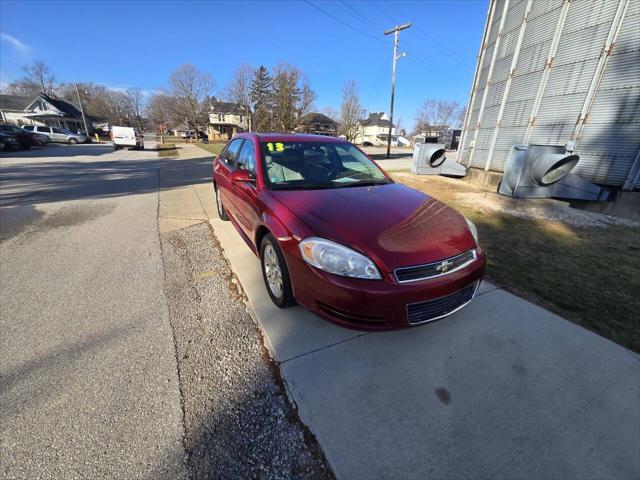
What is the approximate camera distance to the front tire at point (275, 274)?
246 centimetres

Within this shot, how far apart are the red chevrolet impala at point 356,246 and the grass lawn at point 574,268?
4.32ft

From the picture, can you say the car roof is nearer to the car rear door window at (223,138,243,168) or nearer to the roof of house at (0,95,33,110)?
the car rear door window at (223,138,243,168)

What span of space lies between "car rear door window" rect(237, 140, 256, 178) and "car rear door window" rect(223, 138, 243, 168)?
27 centimetres

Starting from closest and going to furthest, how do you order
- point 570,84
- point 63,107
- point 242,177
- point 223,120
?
point 242,177 < point 570,84 < point 63,107 < point 223,120

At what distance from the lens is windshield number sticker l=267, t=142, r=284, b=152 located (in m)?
3.36

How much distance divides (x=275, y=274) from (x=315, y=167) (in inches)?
53.8

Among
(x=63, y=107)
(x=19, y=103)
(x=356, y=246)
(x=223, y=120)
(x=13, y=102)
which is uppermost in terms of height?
(x=13, y=102)

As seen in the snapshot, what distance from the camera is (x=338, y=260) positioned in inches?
78.3

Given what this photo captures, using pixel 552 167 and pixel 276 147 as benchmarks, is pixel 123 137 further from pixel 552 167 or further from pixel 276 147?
pixel 552 167

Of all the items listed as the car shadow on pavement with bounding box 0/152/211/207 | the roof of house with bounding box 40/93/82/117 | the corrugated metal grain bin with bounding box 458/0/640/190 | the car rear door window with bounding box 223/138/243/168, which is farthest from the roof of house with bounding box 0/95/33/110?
the corrugated metal grain bin with bounding box 458/0/640/190

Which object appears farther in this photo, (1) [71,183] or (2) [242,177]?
(1) [71,183]

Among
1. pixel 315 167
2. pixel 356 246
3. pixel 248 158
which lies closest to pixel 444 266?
pixel 356 246

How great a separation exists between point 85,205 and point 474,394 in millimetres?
8403

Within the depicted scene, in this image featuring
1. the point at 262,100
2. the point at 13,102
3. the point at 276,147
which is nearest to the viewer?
the point at 276,147
